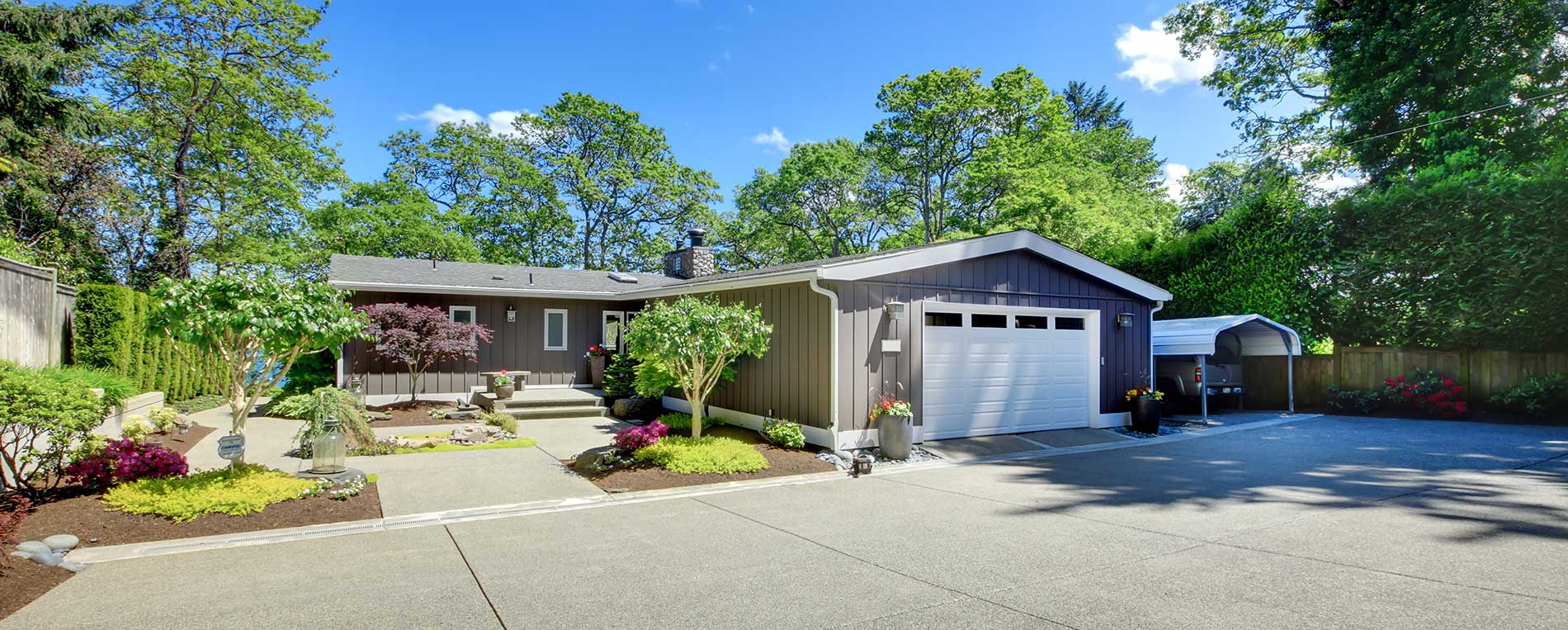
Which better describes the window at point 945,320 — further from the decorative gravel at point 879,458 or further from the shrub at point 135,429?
the shrub at point 135,429

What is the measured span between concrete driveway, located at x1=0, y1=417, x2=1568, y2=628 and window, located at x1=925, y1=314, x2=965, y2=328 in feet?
9.65

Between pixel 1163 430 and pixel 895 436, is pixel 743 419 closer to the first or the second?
pixel 895 436

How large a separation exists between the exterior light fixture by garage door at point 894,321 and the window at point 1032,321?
7.42 feet

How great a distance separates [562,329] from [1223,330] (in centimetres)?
1321

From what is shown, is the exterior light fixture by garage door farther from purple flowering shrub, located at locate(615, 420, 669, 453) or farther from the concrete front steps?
the concrete front steps

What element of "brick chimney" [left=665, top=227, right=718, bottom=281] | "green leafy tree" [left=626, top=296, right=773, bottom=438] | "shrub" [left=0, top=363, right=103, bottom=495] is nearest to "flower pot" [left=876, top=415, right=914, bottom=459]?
"green leafy tree" [left=626, top=296, right=773, bottom=438]

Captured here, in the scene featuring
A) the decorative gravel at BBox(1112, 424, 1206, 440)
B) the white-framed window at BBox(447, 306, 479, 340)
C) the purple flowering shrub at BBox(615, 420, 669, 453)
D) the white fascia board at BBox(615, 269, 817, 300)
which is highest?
the white fascia board at BBox(615, 269, 817, 300)

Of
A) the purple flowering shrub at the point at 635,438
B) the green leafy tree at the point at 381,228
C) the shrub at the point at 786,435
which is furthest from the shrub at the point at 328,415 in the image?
the green leafy tree at the point at 381,228

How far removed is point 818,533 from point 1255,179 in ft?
72.9

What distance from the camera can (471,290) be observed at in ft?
43.8

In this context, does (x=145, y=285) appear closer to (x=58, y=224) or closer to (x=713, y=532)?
(x=58, y=224)

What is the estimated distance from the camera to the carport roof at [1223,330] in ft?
38.0

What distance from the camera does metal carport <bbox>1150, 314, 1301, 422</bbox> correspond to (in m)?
11.6

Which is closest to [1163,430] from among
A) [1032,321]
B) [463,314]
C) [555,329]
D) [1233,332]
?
[1032,321]
